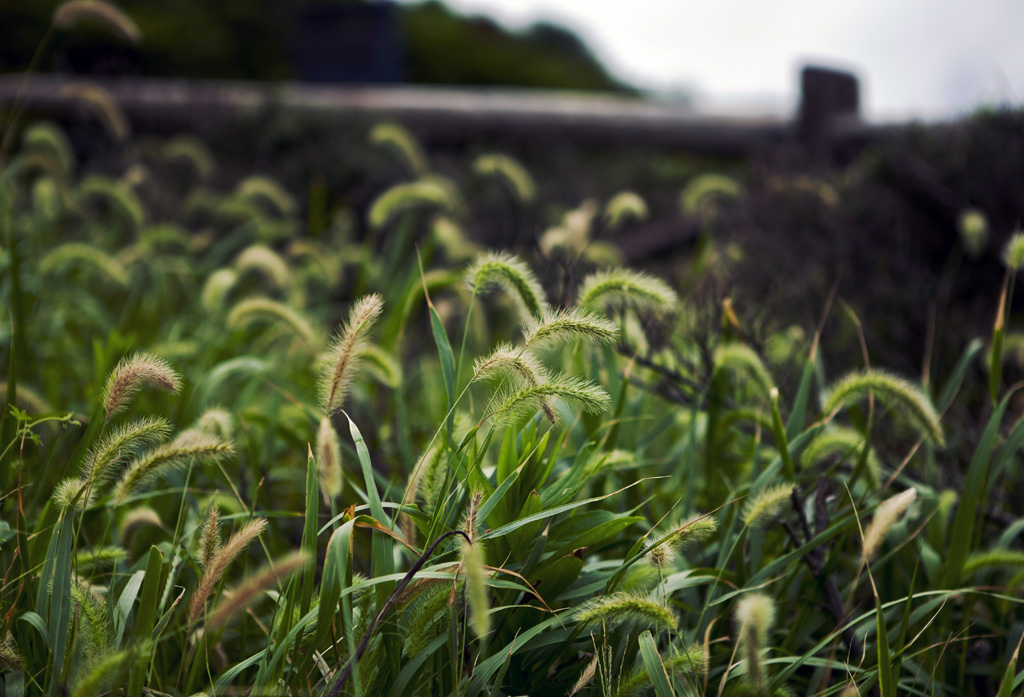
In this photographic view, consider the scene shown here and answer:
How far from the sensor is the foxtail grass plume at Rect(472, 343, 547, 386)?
41.0 inches

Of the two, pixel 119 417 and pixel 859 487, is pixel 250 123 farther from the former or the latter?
pixel 859 487

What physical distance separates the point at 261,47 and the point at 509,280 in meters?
11.4

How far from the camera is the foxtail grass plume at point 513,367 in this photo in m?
1.04

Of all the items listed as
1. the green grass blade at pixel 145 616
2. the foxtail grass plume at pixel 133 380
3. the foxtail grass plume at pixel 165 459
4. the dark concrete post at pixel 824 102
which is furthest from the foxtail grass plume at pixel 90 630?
the dark concrete post at pixel 824 102

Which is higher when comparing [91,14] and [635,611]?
[91,14]

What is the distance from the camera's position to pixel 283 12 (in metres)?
11.1

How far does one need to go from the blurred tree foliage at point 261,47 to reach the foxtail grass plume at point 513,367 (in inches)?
179

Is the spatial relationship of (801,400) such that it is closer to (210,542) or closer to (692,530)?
(692,530)

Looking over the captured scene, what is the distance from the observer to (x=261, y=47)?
1077cm

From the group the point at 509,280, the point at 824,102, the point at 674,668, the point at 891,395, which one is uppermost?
the point at 824,102

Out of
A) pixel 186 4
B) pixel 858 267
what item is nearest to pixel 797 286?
pixel 858 267

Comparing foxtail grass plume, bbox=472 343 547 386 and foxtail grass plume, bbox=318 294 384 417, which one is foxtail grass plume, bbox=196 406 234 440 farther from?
foxtail grass plume, bbox=472 343 547 386

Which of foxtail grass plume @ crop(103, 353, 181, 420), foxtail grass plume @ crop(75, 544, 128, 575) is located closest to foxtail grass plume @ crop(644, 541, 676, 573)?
foxtail grass plume @ crop(103, 353, 181, 420)

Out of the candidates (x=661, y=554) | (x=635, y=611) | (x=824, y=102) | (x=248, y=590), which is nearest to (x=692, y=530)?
(x=661, y=554)
